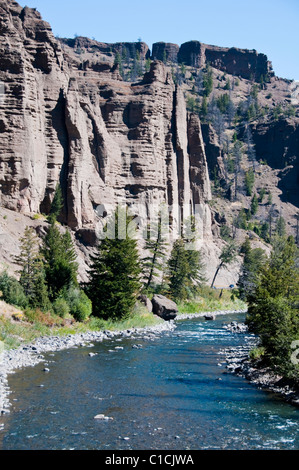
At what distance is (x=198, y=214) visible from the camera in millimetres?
85688

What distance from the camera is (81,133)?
199ft

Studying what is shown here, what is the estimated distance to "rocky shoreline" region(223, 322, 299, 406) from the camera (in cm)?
2025

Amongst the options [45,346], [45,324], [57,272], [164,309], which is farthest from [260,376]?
[164,309]

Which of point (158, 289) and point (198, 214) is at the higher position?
point (198, 214)

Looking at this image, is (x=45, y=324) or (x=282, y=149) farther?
(x=282, y=149)

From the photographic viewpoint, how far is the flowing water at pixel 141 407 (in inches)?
580

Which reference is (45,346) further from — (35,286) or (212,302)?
(212,302)

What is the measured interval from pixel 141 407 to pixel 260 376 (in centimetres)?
739

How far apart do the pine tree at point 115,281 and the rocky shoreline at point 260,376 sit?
40.9 feet

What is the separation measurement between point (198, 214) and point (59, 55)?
118ft

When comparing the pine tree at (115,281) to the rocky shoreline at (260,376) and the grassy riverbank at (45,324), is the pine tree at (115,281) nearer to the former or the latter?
the grassy riverbank at (45,324)
